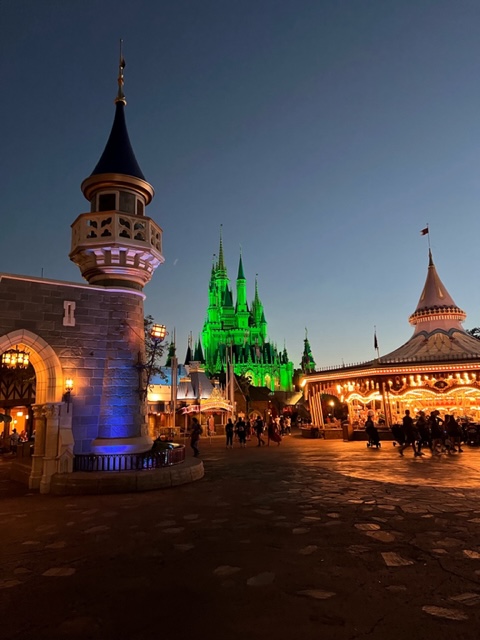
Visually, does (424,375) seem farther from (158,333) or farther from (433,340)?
(158,333)

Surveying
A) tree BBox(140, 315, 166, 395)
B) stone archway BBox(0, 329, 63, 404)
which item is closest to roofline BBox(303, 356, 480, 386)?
tree BBox(140, 315, 166, 395)

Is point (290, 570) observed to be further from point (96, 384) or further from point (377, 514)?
point (96, 384)

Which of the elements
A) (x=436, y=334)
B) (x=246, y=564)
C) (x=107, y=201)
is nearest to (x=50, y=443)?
(x=107, y=201)

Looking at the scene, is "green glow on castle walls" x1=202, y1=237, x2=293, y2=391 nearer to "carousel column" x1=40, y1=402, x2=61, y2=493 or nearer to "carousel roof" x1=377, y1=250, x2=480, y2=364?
"carousel roof" x1=377, y1=250, x2=480, y2=364

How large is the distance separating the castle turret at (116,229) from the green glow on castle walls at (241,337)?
75191 millimetres

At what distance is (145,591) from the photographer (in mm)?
4430

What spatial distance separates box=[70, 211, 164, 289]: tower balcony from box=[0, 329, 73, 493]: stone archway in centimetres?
304

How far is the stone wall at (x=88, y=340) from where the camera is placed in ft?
37.4

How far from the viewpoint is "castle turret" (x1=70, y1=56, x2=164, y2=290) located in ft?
42.2

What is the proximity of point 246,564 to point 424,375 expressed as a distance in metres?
23.6

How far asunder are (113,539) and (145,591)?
2.16m

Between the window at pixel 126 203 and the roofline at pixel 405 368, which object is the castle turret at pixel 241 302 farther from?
the window at pixel 126 203

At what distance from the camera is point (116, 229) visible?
1279cm

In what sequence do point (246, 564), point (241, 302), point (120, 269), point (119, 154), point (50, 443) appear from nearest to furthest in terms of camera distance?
point (246, 564), point (50, 443), point (120, 269), point (119, 154), point (241, 302)
